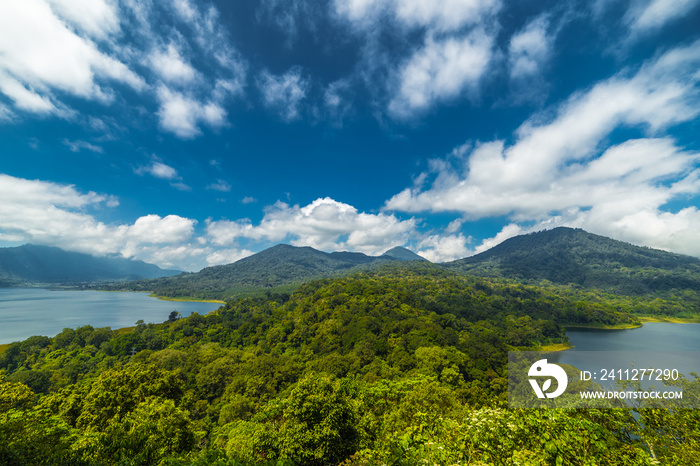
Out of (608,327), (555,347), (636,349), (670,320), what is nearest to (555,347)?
(555,347)

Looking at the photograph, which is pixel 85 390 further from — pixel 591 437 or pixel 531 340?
pixel 531 340

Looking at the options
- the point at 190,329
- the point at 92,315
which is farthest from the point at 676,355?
the point at 92,315

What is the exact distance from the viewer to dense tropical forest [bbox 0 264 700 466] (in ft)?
22.3

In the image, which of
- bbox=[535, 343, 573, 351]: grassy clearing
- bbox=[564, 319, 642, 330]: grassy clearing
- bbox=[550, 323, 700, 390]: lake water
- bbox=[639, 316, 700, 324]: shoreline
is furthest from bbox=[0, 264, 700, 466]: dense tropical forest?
bbox=[639, 316, 700, 324]: shoreline

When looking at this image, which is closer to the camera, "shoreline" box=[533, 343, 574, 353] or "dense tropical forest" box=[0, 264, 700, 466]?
"dense tropical forest" box=[0, 264, 700, 466]

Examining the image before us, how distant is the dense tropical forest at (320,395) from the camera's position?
22.3ft

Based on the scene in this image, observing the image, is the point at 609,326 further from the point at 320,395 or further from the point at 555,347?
the point at 320,395

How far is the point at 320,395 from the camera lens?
53.6 ft

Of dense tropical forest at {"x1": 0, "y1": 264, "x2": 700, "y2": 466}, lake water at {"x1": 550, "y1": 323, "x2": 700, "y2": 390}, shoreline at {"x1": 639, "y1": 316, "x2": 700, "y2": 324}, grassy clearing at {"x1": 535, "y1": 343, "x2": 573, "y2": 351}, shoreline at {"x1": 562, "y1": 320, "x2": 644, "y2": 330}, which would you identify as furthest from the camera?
shoreline at {"x1": 639, "y1": 316, "x2": 700, "y2": 324}

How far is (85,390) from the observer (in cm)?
2191

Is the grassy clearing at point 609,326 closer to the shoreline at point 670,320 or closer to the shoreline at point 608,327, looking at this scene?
the shoreline at point 608,327

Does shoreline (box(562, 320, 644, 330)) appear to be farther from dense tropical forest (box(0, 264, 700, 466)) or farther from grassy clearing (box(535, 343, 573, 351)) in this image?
grassy clearing (box(535, 343, 573, 351))

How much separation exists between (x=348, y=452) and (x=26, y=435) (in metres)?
13.7

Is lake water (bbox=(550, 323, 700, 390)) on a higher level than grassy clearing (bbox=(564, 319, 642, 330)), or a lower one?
lower
